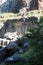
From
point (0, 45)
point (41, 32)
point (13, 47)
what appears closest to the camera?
point (41, 32)

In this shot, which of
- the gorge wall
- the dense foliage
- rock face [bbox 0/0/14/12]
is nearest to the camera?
the dense foliage

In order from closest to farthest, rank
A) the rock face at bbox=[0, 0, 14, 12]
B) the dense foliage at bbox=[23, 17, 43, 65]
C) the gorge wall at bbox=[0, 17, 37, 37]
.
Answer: the dense foliage at bbox=[23, 17, 43, 65], the gorge wall at bbox=[0, 17, 37, 37], the rock face at bbox=[0, 0, 14, 12]

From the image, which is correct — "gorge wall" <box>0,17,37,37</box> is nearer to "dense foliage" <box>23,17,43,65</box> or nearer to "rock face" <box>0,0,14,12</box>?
"rock face" <box>0,0,14,12</box>

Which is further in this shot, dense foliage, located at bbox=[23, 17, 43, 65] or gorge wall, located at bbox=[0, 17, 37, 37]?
gorge wall, located at bbox=[0, 17, 37, 37]

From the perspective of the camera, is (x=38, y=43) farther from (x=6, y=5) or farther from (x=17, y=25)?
(x=6, y=5)

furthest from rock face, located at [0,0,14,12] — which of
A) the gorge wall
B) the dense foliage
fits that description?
the dense foliage

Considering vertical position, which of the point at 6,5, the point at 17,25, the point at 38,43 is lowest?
the point at 6,5

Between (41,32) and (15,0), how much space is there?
126 feet

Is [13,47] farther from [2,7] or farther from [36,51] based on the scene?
[2,7]

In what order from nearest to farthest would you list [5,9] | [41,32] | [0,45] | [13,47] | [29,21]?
[41,32] → [13,47] → [0,45] → [29,21] → [5,9]

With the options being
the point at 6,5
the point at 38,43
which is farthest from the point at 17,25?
the point at 38,43

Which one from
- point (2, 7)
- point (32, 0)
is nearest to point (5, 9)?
point (2, 7)

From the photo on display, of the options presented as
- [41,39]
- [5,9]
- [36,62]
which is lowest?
[5,9]

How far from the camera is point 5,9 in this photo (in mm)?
55250
